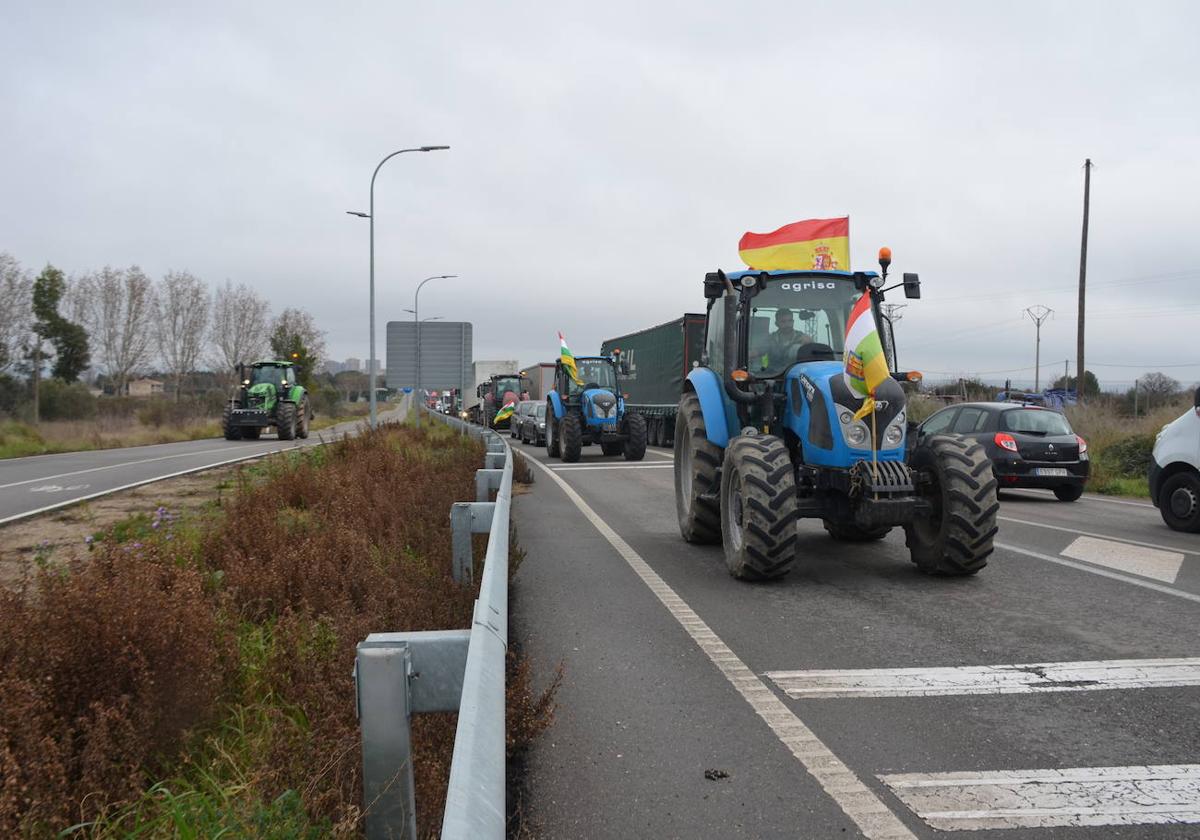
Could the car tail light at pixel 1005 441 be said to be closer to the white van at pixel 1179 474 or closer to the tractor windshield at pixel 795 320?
the white van at pixel 1179 474

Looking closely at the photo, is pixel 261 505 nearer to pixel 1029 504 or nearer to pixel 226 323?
pixel 1029 504

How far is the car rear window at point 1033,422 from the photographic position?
526 inches

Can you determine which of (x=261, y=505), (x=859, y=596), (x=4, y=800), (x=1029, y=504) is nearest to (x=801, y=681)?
(x=859, y=596)

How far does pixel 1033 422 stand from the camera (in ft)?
43.9

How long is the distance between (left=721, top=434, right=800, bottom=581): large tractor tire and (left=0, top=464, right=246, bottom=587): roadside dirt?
455cm

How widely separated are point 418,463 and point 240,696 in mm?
8171

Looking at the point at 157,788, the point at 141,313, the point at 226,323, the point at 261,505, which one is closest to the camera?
the point at 157,788

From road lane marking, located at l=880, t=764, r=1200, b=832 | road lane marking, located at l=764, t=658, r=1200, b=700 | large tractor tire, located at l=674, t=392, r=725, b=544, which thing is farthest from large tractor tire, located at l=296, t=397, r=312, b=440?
road lane marking, located at l=880, t=764, r=1200, b=832

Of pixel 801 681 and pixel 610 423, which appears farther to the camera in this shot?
pixel 610 423

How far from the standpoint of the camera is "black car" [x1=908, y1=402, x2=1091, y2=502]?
1308cm

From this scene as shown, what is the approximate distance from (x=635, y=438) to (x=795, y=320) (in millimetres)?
14137

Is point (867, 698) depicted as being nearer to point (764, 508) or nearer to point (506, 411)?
point (764, 508)

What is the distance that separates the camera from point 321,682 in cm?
326

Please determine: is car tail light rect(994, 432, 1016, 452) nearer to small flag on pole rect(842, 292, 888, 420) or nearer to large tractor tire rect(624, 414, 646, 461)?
small flag on pole rect(842, 292, 888, 420)
